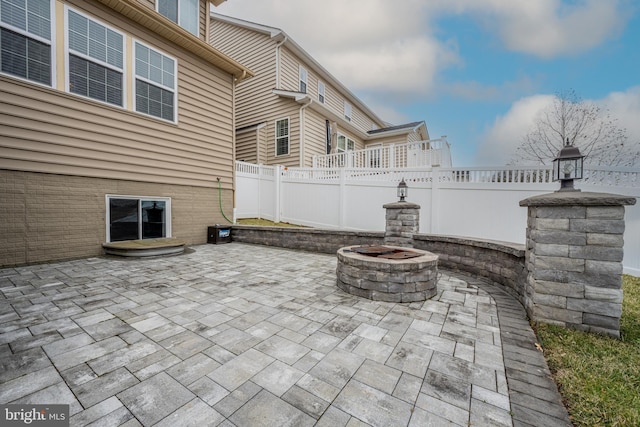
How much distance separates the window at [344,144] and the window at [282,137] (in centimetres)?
283

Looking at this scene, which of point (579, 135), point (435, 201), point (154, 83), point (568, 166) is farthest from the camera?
point (579, 135)

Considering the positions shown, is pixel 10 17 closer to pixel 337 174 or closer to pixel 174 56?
pixel 174 56

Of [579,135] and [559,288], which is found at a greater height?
[579,135]

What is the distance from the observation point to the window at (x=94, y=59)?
500cm

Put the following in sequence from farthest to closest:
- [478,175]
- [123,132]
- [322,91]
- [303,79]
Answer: [322,91] < [303,79] < [123,132] < [478,175]

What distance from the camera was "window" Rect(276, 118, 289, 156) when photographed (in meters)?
10.8

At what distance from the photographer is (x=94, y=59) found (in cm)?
527

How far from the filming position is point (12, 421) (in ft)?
4.69

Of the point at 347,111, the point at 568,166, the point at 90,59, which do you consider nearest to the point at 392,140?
the point at 347,111

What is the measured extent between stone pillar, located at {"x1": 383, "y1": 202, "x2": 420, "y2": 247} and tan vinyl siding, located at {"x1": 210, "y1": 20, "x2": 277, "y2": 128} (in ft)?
26.7

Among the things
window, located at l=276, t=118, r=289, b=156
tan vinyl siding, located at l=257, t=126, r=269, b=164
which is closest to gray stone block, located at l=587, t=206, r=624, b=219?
window, located at l=276, t=118, r=289, b=156

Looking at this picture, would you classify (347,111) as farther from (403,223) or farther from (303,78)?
(403,223)

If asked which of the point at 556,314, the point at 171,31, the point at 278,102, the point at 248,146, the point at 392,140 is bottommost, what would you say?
the point at 556,314

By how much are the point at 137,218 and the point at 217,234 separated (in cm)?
205
